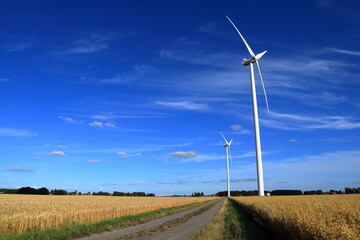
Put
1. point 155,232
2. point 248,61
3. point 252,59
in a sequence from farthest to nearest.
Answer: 1. point 248,61
2. point 252,59
3. point 155,232

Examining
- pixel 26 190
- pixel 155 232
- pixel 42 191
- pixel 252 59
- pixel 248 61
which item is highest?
pixel 252 59

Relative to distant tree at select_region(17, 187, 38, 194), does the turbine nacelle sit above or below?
above

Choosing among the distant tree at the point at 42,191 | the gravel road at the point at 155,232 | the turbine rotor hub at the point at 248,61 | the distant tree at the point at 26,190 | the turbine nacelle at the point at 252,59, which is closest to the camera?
the gravel road at the point at 155,232

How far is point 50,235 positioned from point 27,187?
164740 millimetres

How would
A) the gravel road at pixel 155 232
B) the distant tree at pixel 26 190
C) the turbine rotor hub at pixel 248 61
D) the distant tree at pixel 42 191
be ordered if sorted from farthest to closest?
1. the distant tree at pixel 42 191
2. the distant tree at pixel 26 190
3. the turbine rotor hub at pixel 248 61
4. the gravel road at pixel 155 232

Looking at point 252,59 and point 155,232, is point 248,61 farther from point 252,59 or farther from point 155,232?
point 155,232

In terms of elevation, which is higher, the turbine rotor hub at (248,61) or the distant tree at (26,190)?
the turbine rotor hub at (248,61)

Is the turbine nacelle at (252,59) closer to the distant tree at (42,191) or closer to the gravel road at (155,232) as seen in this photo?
the gravel road at (155,232)

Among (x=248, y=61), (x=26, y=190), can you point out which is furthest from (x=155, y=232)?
(x=26, y=190)

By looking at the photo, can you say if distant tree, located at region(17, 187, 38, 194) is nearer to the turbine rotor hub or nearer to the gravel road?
the turbine rotor hub

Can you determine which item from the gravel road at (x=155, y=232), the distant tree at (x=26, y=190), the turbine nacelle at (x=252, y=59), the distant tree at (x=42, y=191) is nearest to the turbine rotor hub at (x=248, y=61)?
the turbine nacelle at (x=252, y=59)

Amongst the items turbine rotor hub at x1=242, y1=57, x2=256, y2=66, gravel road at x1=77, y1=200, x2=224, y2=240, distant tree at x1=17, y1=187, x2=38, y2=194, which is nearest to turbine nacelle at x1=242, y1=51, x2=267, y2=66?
turbine rotor hub at x1=242, y1=57, x2=256, y2=66

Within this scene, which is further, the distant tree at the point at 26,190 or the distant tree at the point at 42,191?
the distant tree at the point at 42,191

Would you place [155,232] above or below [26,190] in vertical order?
below
